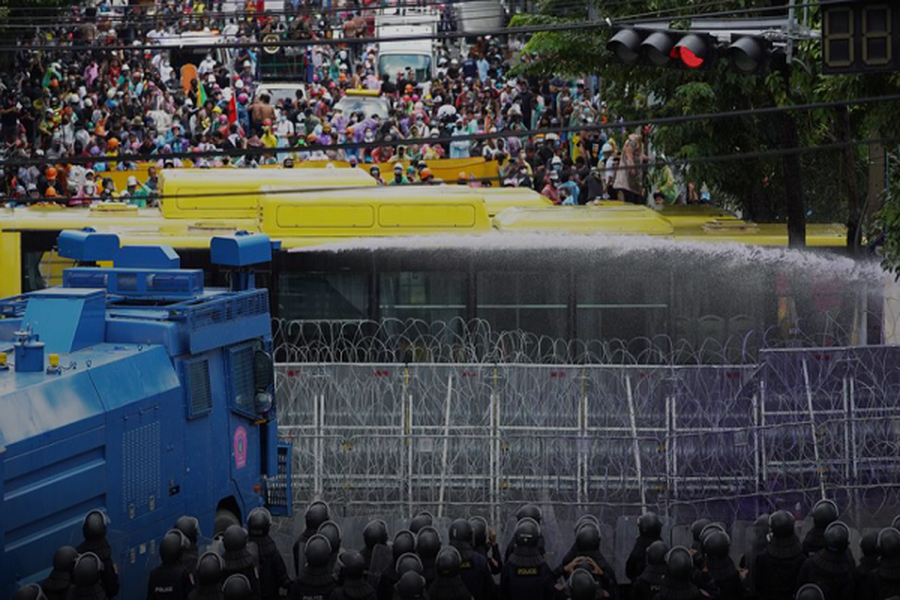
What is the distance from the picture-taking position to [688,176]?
2480cm

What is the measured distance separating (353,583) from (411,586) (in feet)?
2.02

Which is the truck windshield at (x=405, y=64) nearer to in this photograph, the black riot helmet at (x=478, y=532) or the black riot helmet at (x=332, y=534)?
the black riot helmet at (x=478, y=532)

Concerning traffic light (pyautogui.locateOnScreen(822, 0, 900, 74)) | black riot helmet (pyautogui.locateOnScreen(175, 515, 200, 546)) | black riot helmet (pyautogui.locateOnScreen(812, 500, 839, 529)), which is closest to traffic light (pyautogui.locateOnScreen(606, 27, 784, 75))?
traffic light (pyautogui.locateOnScreen(822, 0, 900, 74))

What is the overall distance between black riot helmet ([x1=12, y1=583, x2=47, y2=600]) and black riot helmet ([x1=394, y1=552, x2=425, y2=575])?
241 cm

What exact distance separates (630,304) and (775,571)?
864 centimetres

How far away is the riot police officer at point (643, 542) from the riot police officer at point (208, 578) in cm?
344

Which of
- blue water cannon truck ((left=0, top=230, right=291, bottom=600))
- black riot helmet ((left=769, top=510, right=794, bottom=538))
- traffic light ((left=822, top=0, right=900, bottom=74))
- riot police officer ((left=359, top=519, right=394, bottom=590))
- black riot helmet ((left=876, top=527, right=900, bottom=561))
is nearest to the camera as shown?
black riot helmet ((left=876, top=527, right=900, bottom=561))

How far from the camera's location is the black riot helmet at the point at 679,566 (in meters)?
12.1

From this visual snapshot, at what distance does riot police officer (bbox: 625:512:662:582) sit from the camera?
13930 mm

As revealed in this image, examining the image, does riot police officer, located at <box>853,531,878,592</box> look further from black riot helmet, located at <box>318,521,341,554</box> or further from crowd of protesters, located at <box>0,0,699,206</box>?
crowd of protesters, located at <box>0,0,699,206</box>

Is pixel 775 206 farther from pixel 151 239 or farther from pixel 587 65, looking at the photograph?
pixel 151 239

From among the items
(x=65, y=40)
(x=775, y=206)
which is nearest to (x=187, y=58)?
(x=65, y=40)

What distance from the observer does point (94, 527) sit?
12844 millimetres

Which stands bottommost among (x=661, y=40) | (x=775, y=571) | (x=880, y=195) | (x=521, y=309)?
(x=775, y=571)
